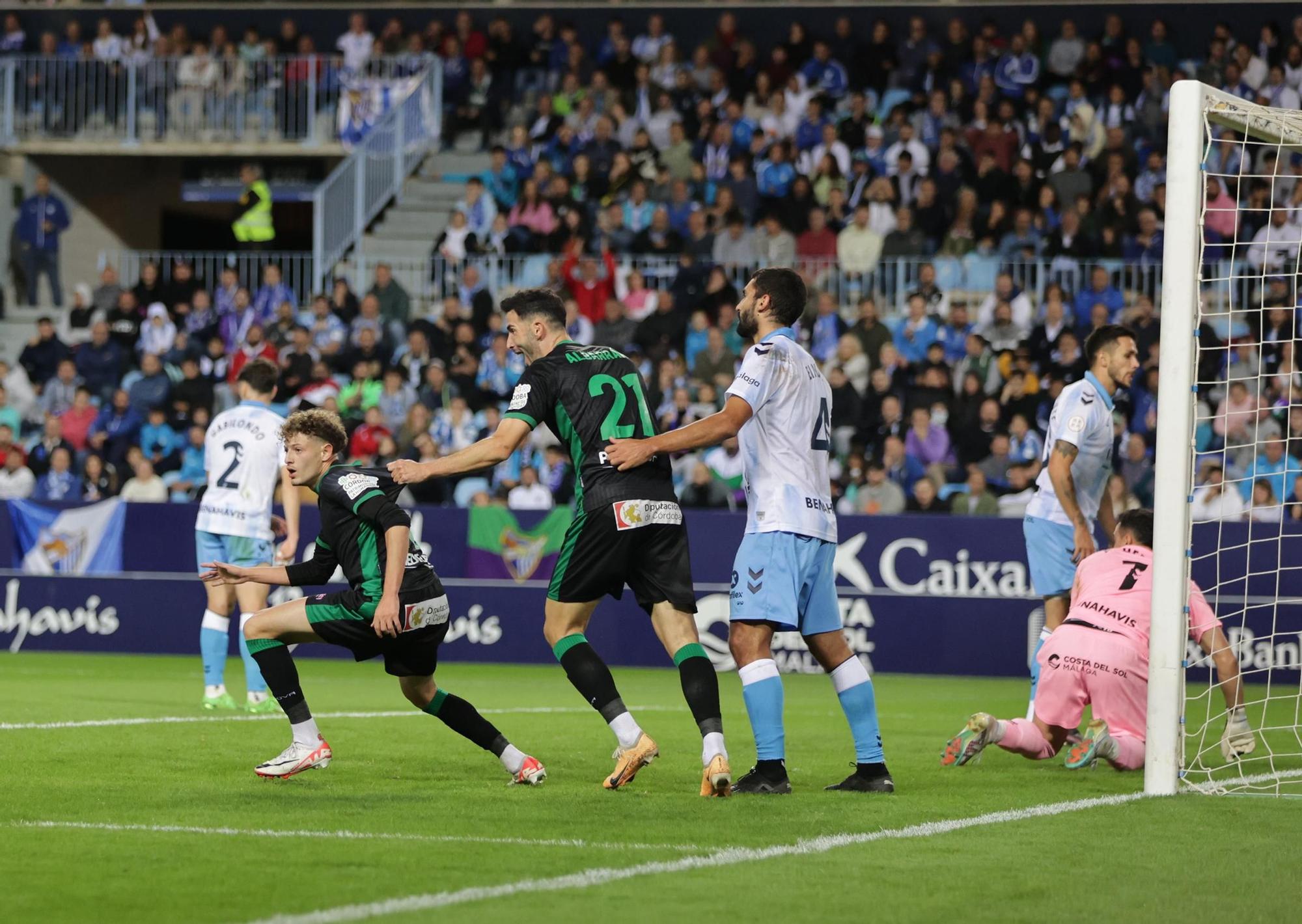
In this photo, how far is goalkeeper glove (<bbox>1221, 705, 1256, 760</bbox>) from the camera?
8.91m

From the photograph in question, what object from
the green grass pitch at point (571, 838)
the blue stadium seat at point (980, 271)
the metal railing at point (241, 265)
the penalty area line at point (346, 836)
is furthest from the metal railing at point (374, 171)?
the penalty area line at point (346, 836)

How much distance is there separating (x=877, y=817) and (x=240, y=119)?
2408 centimetres

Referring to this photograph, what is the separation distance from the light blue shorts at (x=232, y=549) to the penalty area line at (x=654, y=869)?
250 inches

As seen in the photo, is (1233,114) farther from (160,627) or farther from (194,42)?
(194,42)

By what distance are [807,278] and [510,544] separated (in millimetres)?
6768

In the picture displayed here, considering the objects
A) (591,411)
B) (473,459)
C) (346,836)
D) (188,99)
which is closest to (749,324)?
(591,411)

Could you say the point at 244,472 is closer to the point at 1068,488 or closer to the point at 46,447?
the point at 1068,488

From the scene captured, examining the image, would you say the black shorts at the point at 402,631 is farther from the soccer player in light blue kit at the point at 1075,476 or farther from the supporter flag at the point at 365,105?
the supporter flag at the point at 365,105

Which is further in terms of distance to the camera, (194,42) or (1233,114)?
(194,42)

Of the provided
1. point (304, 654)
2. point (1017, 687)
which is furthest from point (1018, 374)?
point (304, 654)

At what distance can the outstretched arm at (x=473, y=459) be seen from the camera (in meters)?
7.56

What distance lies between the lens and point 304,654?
61.8ft

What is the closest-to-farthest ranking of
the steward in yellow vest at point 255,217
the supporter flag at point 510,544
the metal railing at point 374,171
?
1. the supporter flag at point 510,544
2. the metal railing at point 374,171
3. the steward in yellow vest at point 255,217

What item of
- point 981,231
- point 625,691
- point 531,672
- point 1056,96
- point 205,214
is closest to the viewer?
point 625,691
